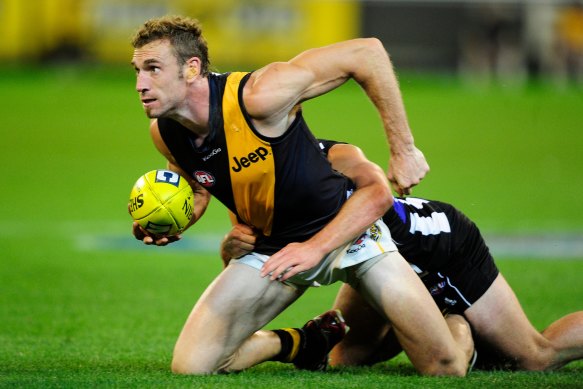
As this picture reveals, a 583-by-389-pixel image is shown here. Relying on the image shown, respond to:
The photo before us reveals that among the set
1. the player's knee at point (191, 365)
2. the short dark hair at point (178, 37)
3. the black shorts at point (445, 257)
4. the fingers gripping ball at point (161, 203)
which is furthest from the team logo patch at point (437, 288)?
the short dark hair at point (178, 37)

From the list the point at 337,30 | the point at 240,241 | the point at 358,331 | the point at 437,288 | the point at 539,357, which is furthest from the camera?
the point at 337,30

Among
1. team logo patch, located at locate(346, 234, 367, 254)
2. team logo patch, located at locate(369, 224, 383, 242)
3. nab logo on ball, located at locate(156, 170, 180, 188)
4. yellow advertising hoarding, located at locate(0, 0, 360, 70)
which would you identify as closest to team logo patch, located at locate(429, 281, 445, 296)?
team logo patch, located at locate(369, 224, 383, 242)

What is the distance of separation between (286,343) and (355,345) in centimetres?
62

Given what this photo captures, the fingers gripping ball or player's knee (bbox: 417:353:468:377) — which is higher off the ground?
the fingers gripping ball

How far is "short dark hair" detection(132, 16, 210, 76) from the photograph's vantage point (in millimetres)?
6246

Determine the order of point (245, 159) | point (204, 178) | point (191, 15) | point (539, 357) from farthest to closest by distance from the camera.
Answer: point (191, 15), point (539, 357), point (204, 178), point (245, 159)

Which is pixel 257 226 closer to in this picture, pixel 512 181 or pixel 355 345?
pixel 355 345

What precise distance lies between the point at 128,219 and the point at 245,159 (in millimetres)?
8580

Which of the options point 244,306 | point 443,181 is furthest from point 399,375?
point 443,181

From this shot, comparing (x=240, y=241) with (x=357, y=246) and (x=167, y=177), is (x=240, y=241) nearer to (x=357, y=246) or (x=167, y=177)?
(x=167, y=177)

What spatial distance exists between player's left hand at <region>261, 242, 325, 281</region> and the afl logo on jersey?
61 centimetres

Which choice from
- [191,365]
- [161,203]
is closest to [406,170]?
[161,203]

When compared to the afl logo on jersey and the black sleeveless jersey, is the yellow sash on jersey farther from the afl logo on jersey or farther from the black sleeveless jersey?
the black sleeveless jersey

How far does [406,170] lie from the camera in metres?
6.21
